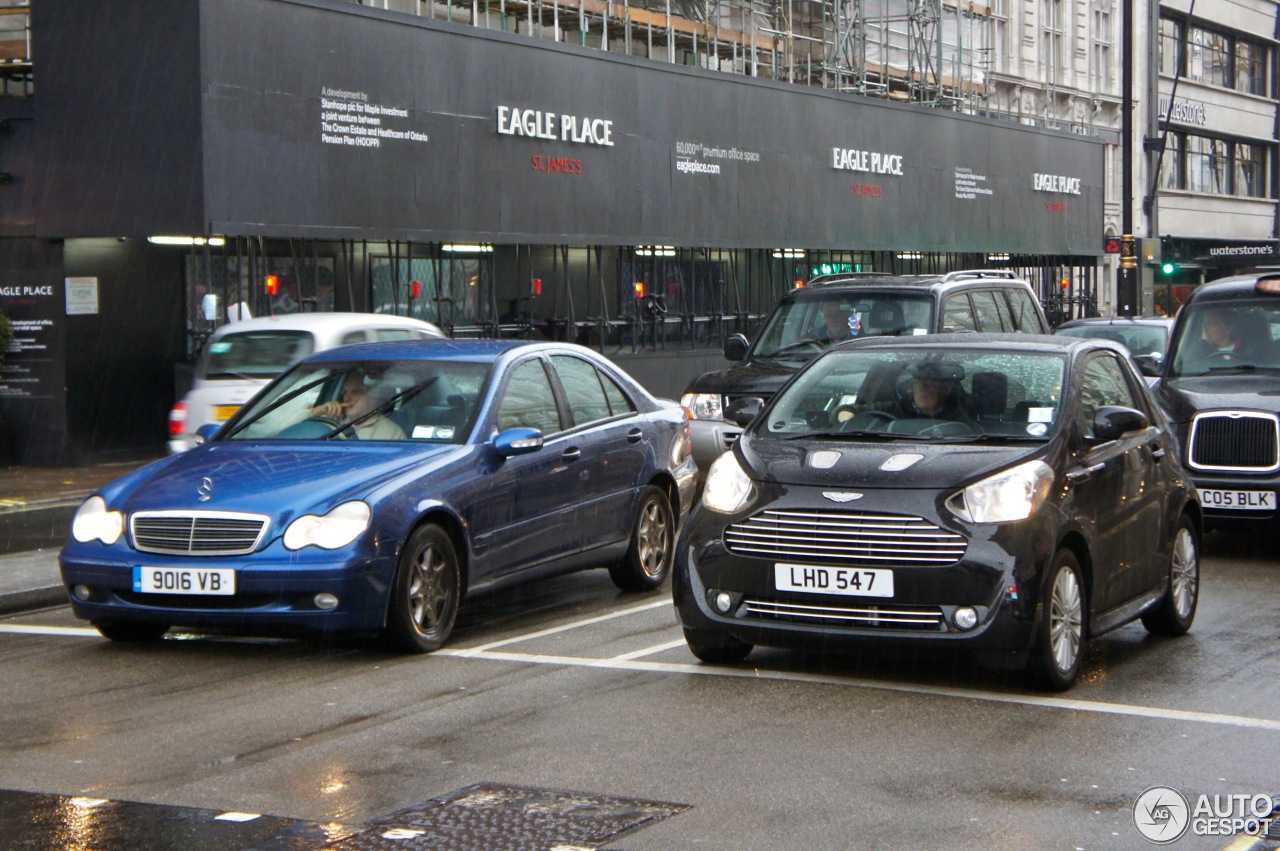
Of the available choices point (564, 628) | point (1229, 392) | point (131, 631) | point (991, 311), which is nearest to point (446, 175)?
point (991, 311)

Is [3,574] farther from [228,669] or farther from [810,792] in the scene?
[810,792]

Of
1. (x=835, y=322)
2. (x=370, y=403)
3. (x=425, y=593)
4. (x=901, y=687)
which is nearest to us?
(x=901, y=687)

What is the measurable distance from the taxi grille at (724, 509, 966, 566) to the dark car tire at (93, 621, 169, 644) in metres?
3.15

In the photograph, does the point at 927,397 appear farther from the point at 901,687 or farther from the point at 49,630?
the point at 49,630

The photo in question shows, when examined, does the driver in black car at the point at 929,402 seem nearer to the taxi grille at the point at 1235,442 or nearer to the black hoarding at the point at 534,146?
the taxi grille at the point at 1235,442

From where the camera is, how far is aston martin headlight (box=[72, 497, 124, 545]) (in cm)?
881

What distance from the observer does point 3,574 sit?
11.7m

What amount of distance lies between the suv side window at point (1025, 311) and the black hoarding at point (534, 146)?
824 centimetres

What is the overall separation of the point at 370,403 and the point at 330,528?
4.71ft

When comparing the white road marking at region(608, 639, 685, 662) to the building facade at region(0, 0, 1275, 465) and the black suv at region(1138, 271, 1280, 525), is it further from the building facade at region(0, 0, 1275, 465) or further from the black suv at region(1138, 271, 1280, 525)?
the building facade at region(0, 0, 1275, 465)

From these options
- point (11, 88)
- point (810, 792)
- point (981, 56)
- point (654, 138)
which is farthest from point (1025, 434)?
point (981, 56)

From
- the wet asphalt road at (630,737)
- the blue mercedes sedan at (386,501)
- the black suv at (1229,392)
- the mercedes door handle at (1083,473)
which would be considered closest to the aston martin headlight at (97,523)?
the blue mercedes sedan at (386,501)

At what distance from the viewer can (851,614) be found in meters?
7.73

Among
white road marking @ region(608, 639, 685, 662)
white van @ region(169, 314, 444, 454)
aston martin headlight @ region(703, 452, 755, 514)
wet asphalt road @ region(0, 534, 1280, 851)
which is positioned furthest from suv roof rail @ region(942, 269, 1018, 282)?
aston martin headlight @ region(703, 452, 755, 514)
